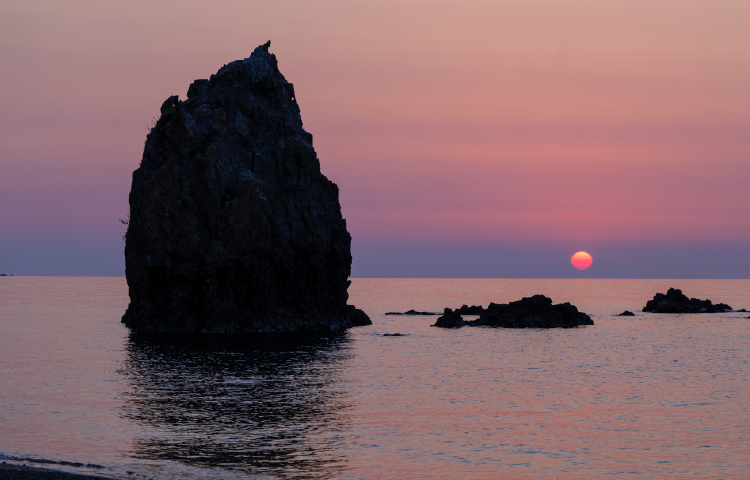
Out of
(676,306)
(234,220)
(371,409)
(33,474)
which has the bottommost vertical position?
(371,409)

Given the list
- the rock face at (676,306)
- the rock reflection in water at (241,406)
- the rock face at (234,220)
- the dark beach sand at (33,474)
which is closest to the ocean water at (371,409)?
the rock reflection in water at (241,406)

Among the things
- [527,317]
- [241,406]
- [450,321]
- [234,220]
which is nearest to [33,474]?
[241,406]

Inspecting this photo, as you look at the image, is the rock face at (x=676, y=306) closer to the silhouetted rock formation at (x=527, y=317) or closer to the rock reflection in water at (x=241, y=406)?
the silhouetted rock formation at (x=527, y=317)

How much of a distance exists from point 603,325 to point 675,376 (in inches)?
2223

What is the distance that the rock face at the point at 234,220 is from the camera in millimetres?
81500

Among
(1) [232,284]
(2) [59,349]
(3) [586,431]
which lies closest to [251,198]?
(1) [232,284]

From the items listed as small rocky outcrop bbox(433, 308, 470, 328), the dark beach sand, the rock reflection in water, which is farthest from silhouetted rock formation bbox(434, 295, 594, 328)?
the dark beach sand

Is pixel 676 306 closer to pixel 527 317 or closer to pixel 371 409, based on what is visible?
pixel 527 317

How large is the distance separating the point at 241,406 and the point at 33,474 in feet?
50.6

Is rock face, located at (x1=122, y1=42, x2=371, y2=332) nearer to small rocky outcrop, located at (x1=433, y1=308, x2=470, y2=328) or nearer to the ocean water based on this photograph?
the ocean water

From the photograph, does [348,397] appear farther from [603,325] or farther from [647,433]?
[603,325]

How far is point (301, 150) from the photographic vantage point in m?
90.2

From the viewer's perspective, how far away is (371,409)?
37.5m

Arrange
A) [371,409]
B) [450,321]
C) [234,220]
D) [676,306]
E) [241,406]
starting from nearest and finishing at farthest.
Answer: [371,409]
[241,406]
[234,220]
[450,321]
[676,306]
